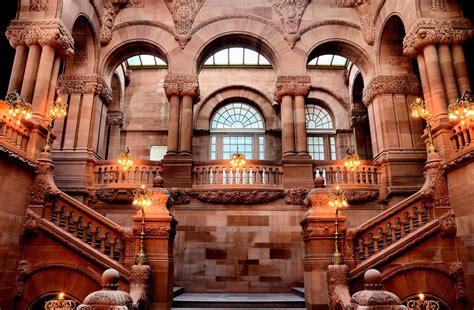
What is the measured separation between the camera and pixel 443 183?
9.71m

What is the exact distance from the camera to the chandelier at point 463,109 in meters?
9.10

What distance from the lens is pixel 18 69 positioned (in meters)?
11.8

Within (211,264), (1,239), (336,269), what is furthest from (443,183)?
(1,239)

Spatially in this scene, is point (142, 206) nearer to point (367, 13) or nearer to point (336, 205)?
point (336, 205)

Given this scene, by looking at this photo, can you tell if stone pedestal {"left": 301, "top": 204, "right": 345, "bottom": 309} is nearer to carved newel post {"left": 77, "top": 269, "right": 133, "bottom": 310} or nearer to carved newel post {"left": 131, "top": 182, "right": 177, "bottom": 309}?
carved newel post {"left": 131, "top": 182, "right": 177, "bottom": 309}

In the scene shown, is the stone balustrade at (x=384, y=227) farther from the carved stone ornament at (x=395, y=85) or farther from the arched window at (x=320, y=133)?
the arched window at (x=320, y=133)

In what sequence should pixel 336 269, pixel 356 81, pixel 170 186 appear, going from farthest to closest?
pixel 356 81 → pixel 170 186 → pixel 336 269

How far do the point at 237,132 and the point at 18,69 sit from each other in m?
12.2

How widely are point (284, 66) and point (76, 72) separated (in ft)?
30.9

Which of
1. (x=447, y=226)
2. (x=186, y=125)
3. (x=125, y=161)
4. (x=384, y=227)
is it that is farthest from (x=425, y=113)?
(x=125, y=161)

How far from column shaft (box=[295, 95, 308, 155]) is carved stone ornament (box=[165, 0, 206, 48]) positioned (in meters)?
5.89

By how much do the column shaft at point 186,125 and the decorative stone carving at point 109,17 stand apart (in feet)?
15.5

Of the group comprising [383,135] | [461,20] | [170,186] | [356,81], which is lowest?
[170,186]

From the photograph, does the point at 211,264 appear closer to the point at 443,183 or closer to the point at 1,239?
the point at 1,239
